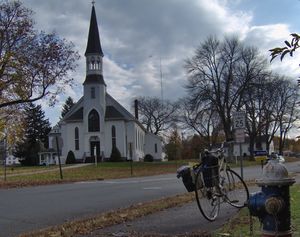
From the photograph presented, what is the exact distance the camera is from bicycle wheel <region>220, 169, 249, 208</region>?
8961mm

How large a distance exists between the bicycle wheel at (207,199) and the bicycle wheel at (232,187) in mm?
275

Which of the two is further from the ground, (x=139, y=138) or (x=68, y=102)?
(x=68, y=102)

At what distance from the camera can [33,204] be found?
1457 cm

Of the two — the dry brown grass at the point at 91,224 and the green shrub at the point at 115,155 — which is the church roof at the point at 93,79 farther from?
the dry brown grass at the point at 91,224

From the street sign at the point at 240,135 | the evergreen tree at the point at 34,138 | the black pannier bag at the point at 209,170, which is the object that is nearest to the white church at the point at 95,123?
the evergreen tree at the point at 34,138

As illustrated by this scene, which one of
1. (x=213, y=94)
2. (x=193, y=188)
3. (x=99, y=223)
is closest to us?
(x=193, y=188)

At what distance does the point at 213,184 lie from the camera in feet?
28.0

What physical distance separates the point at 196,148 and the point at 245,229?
328 ft

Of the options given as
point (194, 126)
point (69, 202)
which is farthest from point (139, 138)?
point (69, 202)

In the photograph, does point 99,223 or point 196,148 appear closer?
point 99,223

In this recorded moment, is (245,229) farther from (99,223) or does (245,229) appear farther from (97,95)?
(97,95)

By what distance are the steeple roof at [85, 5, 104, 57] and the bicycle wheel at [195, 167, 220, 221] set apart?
68.6 meters

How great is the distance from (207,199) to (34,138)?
96.3m

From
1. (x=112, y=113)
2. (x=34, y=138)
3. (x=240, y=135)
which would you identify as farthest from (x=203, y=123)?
(x=240, y=135)
